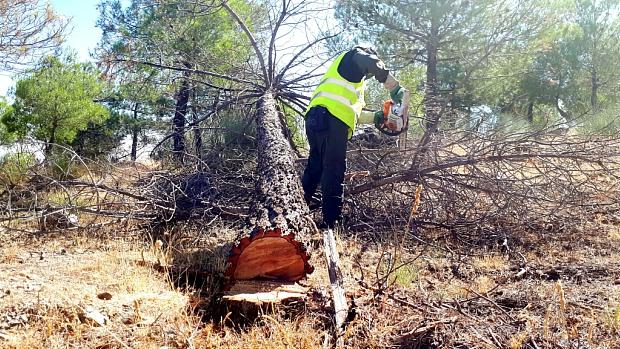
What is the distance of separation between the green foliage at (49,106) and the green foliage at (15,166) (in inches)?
64.0

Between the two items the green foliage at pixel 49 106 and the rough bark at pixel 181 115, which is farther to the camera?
the green foliage at pixel 49 106

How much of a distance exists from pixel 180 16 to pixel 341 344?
581 centimetres

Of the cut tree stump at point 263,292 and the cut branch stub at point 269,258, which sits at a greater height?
the cut branch stub at point 269,258

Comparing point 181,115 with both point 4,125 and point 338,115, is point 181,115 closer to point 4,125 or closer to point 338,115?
point 338,115

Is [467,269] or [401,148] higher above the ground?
[401,148]

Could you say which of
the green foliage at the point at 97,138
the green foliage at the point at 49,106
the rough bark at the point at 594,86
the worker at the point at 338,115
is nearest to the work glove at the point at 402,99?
the worker at the point at 338,115

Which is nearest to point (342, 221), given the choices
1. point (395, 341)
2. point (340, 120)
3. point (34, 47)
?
point (340, 120)

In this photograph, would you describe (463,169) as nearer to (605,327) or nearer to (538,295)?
(538,295)

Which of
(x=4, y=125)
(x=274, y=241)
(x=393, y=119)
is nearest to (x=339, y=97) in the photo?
(x=393, y=119)

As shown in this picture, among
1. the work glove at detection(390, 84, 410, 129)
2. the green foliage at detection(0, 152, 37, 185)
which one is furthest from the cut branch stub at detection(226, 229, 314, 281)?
the green foliage at detection(0, 152, 37, 185)

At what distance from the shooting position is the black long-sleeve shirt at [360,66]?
13.5 feet

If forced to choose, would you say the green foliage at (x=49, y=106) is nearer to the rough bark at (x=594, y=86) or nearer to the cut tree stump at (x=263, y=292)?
the cut tree stump at (x=263, y=292)

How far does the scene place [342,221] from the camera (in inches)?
187

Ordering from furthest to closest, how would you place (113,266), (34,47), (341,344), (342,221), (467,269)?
1. (34,47)
2. (342,221)
3. (467,269)
4. (113,266)
5. (341,344)
